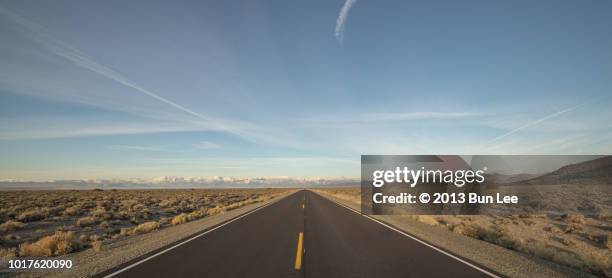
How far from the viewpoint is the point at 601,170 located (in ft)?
201

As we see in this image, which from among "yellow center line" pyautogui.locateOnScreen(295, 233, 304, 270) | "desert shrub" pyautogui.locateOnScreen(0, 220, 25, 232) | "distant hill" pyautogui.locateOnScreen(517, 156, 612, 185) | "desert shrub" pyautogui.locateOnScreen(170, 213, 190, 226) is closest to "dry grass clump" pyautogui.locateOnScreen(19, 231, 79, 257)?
"yellow center line" pyautogui.locateOnScreen(295, 233, 304, 270)

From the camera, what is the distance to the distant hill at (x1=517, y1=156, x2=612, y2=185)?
5584cm

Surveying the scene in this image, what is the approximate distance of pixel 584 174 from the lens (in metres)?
62.6

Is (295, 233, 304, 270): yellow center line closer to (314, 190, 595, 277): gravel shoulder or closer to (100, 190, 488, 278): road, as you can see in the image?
(100, 190, 488, 278): road

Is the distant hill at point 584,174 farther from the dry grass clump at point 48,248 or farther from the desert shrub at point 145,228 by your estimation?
the dry grass clump at point 48,248

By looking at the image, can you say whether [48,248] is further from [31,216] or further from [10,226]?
[31,216]

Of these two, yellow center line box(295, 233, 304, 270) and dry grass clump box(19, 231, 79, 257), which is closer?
yellow center line box(295, 233, 304, 270)

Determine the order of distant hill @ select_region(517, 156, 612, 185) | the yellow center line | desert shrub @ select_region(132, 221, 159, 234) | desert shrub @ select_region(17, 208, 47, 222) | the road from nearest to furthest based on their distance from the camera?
the road → the yellow center line → desert shrub @ select_region(132, 221, 159, 234) → desert shrub @ select_region(17, 208, 47, 222) → distant hill @ select_region(517, 156, 612, 185)

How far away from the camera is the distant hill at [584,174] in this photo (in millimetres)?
55844

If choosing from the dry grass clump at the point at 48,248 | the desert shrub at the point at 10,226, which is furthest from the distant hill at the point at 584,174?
the desert shrub at the point at 10,226

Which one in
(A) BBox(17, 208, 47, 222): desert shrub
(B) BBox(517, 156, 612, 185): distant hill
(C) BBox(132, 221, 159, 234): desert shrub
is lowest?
(A) BBox(17, 208, 47, 222): desert shrub

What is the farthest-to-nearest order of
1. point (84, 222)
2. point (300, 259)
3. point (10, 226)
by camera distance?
point (84, 222) → point (10, 226) → point (300, 259)

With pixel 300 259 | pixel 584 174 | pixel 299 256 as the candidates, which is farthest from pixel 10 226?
pixel 584 174

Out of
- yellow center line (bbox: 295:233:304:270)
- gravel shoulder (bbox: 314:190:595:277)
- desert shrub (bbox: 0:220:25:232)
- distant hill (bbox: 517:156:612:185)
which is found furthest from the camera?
distant hill (bbox: 517:156:612:185)
